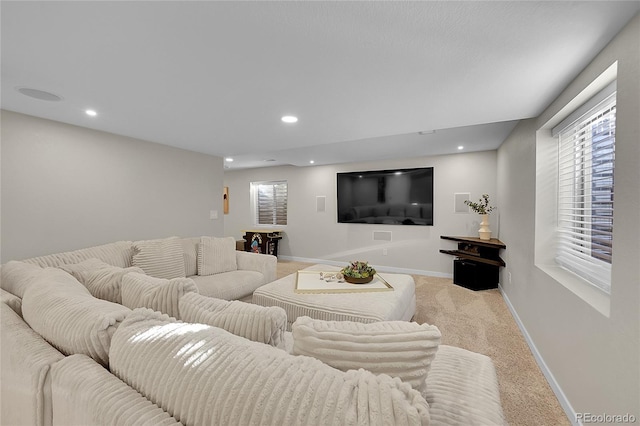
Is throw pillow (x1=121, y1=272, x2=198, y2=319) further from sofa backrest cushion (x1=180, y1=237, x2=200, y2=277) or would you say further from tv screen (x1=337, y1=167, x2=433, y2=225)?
tv screen (x1=337, y1=167, x2=433, y2=225)

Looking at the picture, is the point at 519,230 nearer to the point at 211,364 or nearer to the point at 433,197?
the point at 433,197

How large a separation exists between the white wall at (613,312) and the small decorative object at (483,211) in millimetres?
2037

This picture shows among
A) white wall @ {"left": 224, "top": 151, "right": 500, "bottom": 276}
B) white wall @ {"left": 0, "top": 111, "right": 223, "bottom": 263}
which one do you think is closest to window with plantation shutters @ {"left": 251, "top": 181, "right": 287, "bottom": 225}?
white wall @ {"left": 224, "top": 151, "right": 500, "bottom": 276}

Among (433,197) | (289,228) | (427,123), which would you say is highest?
(427,123)

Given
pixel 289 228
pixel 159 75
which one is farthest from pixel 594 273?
pixel 289 228

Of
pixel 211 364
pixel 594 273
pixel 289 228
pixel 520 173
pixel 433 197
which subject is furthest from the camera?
pixel 289 228

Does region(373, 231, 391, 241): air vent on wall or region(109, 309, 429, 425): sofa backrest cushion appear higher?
region(109, 309, 429, 425): sofa backrest cushion

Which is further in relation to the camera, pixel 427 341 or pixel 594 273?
pixel 594 273

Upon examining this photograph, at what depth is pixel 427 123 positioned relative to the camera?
8.75ft

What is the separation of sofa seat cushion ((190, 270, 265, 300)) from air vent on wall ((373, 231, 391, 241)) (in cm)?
288

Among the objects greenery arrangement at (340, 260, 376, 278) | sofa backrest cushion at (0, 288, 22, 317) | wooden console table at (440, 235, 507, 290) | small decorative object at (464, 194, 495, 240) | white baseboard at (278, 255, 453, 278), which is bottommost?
white baseboard at (278, 255, 453, 278)

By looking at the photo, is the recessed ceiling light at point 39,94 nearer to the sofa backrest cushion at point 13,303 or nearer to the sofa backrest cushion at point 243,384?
the sofa backrest cushion at point 13,303

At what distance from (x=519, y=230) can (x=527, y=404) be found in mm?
1761

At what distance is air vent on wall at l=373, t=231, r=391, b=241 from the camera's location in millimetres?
5383
